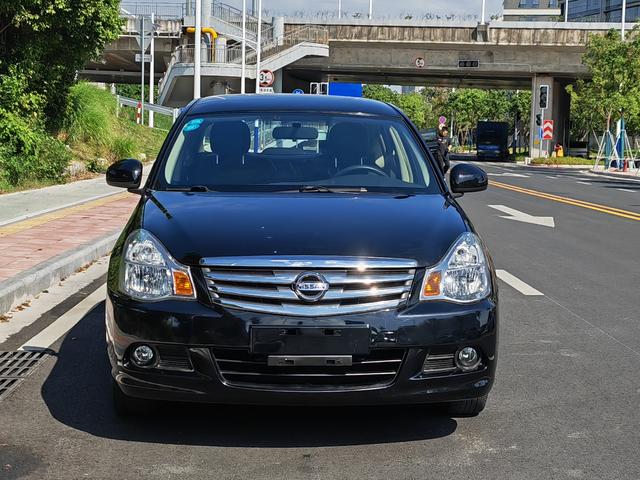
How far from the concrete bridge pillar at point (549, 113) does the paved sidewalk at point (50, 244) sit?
4519 centimetres

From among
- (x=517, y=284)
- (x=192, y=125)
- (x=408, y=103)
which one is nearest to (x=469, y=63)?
(x=517, y=284)

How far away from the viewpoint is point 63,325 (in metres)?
6.60

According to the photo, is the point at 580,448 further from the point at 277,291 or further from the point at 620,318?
the point at 620,318

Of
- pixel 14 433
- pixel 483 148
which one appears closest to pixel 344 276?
pixel 14 433

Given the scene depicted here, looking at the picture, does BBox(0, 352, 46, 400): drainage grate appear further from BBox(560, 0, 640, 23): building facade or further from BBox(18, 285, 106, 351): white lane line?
BBox(560, 0, 640, 23): building facade

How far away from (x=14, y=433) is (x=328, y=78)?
65395 mm

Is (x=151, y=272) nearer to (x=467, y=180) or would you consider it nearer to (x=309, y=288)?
(x=309, y=288)

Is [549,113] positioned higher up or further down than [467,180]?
higher up

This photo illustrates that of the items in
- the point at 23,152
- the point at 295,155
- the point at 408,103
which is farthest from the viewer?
the point at 408,103

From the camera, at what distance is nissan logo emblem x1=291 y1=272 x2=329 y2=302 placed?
390 centimetres

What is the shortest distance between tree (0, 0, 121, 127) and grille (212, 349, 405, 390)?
41.9 ft

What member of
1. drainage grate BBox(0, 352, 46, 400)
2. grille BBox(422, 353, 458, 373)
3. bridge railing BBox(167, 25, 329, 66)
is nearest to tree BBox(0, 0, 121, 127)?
drainage grate BBox(0, 352, 46, 400)

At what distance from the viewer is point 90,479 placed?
3.68m

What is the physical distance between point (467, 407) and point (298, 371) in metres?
1.01
